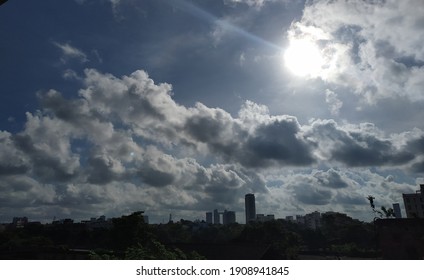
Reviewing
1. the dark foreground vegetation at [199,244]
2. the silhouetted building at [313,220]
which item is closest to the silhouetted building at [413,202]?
the dark foreground vegetation at [199,244]

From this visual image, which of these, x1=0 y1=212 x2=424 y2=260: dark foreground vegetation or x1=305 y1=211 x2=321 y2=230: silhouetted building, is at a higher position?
x1=305 y1=211 x2=321 y2=230: silhouetted building

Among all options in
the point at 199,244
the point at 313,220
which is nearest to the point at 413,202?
the point at 313,220

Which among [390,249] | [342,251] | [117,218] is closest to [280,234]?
[342,251]

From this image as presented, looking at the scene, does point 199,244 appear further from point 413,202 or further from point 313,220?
point 313,220

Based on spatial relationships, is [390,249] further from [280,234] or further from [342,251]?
[280,234]

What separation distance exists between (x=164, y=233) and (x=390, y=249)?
55040 mm

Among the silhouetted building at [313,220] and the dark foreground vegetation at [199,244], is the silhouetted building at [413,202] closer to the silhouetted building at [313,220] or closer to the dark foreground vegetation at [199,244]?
the dark foreground vegetation at [199,244]

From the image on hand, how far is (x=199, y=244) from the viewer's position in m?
28.4

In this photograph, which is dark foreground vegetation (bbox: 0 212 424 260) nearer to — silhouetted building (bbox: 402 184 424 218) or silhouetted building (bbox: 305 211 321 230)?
silhouetted building (bbox: 402 184 424 218)

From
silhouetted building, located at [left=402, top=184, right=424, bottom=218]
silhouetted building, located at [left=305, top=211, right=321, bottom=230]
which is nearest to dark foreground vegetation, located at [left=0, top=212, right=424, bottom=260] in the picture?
silhouetted building, located at [left=402, top=184, right=424, bottom=218]

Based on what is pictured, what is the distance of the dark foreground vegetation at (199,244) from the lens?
24406 mm

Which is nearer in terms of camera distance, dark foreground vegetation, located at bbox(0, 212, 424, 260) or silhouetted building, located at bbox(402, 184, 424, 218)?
dark foreground vegetation, located at bbox(0, 212, 424, 260)

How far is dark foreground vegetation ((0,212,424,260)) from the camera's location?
2441cm

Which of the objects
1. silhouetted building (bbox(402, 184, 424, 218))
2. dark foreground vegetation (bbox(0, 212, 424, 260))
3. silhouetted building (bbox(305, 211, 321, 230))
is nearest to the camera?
dark foreground vegetation (bbox(0, 212, 424, 260))
